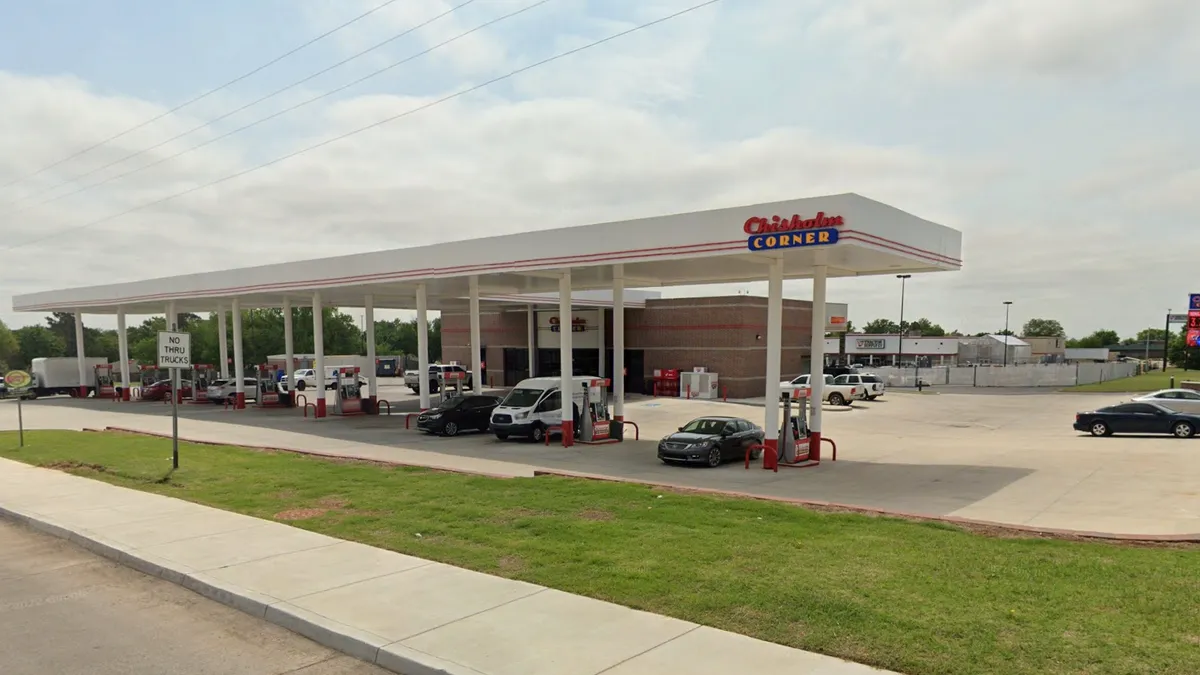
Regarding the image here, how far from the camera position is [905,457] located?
21.0m

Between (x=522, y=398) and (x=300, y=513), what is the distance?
14.3 m

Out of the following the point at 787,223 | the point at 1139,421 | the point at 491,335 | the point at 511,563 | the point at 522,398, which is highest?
the point at 787,223

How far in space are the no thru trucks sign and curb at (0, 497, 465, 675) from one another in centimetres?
588

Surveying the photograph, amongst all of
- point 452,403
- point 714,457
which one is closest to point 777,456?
point 714,457

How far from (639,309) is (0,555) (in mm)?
38107

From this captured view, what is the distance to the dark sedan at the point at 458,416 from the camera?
26344 mm

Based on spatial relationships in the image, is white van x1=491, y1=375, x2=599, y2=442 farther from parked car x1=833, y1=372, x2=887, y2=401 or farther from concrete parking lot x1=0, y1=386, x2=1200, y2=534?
parked car x1=833, y1=372, x2=887, y2=401

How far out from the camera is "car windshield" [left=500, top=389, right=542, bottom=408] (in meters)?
25.2

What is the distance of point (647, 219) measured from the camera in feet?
63.4

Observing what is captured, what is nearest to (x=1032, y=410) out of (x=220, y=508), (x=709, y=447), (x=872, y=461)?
(x=872, y=461)

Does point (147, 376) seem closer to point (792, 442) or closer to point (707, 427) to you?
point (707, 427)

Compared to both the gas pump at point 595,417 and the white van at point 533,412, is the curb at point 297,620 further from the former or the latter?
the gas pump at point 595,417

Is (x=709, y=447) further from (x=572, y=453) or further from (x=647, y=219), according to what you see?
(x=647, y=219)

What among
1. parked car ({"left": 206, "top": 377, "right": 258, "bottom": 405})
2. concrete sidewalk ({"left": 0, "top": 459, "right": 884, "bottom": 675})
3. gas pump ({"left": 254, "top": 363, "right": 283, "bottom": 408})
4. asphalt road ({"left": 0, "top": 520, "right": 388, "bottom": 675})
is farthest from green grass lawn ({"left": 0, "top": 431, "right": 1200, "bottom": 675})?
parked car ({"left": 206, "top": 377, "right": 258, "bottom": 405})
